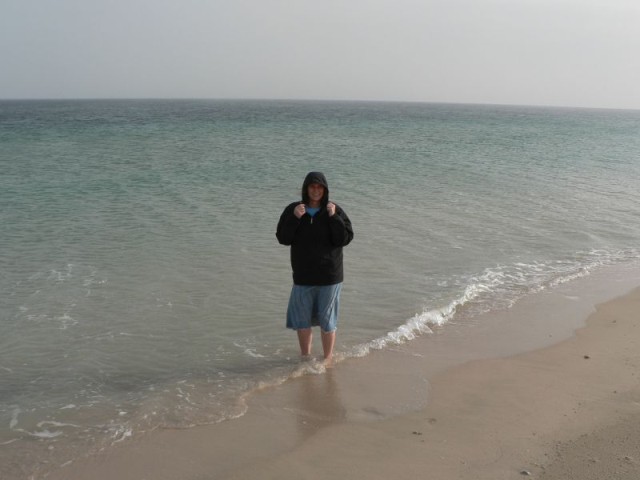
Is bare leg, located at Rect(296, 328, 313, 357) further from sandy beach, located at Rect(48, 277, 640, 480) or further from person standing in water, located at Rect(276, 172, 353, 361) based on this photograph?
sandy beach, located at Rect(48, 277, 640, 480)

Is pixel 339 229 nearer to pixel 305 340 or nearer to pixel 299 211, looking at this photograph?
pixel 299 211

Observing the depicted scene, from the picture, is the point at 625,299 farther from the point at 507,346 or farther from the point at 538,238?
the point at 538,238

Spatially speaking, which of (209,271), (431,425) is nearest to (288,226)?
(431,425)

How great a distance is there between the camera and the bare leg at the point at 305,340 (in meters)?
5.66

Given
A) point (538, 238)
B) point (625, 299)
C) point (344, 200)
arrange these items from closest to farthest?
1. point (625, 299)
2. point (538, 238)
3. point (344, 200)

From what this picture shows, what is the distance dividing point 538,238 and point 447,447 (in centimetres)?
764

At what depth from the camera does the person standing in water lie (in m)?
5.16

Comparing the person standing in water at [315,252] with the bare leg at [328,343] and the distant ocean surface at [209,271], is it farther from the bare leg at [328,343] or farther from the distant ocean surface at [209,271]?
the distant ocean surface at [209,271]

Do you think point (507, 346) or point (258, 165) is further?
point (258, 165)

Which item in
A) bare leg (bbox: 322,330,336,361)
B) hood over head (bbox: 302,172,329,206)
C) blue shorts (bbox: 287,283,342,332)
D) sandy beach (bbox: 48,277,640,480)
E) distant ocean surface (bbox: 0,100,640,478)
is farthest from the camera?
bare leg (bbox: 322,330,336,361)

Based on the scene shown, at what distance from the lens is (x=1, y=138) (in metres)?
31.3

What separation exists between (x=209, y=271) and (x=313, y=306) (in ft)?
10.9

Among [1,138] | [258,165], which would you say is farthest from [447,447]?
[1,138]

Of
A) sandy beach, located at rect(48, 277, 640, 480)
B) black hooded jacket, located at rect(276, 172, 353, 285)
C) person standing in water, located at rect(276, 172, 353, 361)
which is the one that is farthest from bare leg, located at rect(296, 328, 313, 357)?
black hooded jacket, located at rect(276, 172, 353, 285)
